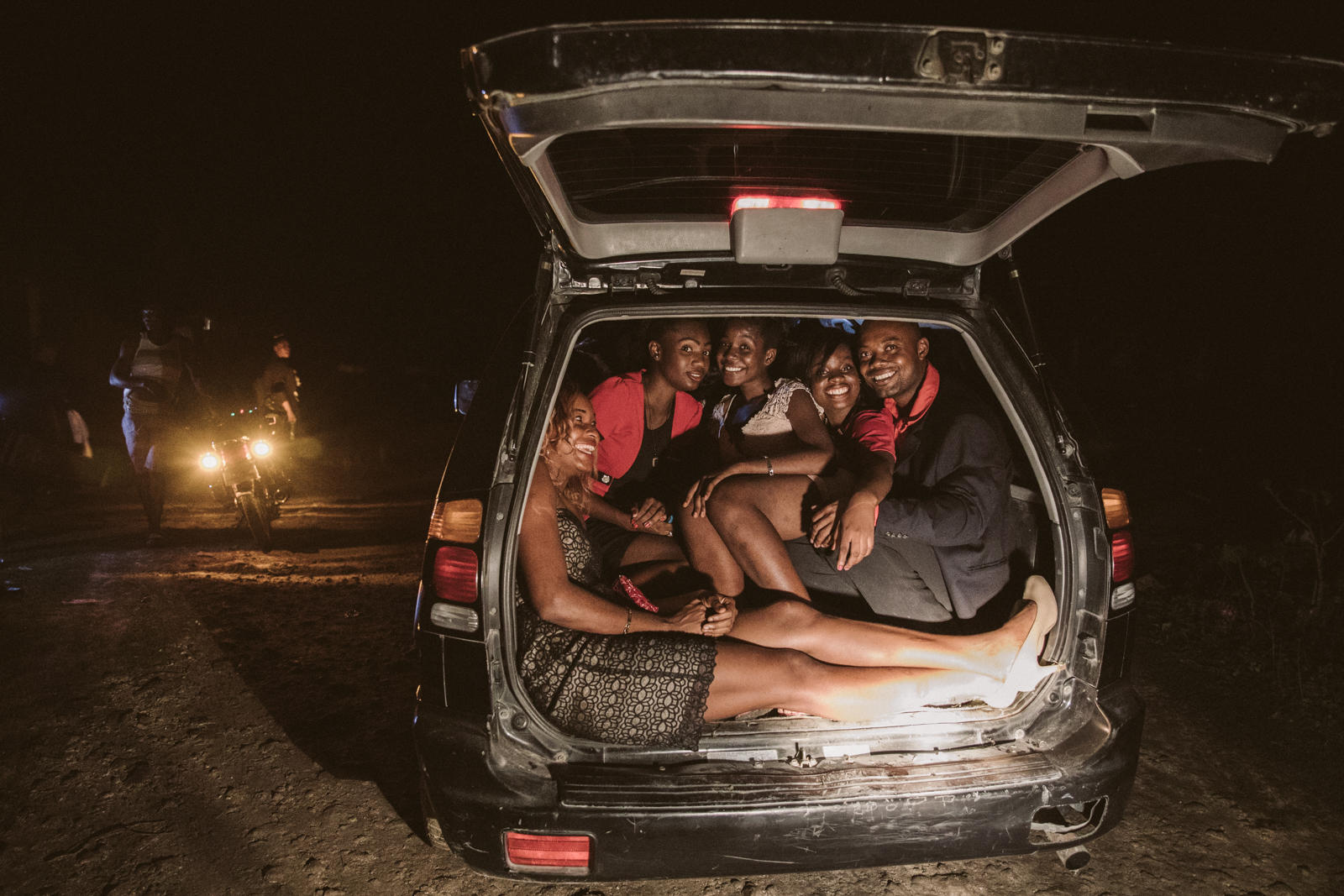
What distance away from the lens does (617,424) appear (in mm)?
3170

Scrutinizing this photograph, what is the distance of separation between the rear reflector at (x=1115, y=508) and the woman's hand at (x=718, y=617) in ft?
3.73

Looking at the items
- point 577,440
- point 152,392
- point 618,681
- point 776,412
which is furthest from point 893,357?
point 152,392

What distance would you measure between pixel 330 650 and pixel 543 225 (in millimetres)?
2922

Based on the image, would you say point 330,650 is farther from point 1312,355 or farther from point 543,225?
point 1312,355

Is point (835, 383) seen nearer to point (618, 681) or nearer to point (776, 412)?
point (776, 412)

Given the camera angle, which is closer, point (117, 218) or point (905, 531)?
point (905, 531)

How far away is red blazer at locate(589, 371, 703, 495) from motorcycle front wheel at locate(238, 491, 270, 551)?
388 centimetres

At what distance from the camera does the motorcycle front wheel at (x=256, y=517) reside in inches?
227

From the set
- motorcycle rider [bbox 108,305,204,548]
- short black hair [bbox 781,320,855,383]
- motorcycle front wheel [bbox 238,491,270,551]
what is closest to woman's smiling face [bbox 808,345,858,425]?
short black hair [bbox 781,320,855,383]

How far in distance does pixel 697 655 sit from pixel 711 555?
2.23 feet

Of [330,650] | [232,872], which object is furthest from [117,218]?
[232,872]

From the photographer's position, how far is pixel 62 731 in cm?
310

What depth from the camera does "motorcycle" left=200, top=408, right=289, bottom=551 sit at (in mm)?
5789

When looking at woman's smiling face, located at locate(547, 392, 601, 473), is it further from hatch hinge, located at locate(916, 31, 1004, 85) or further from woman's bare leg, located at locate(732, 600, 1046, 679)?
hatch hinge, located at locate(916, 31, 1004, 85)
